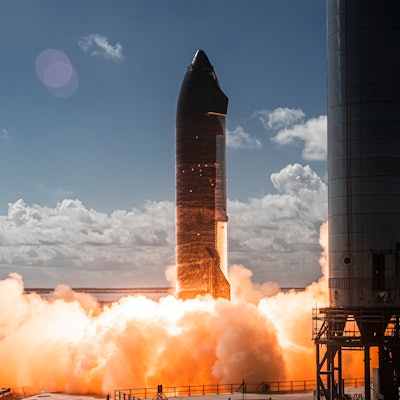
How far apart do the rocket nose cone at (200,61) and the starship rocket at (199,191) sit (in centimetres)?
43

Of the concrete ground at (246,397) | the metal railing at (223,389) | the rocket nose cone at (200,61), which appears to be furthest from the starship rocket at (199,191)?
the concrete ground at (246,397)

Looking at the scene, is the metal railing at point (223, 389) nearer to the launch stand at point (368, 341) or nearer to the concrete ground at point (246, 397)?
the concrete ground at point (246, 397)

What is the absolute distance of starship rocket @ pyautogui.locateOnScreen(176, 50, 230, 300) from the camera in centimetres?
8125

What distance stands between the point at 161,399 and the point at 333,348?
525 inches

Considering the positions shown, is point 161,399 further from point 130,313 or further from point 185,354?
point 130,313

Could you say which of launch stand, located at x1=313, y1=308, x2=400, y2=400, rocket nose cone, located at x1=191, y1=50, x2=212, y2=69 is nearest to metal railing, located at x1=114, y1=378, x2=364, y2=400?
launch stand, located at x1=313, y1=308, x2=400, y2=400

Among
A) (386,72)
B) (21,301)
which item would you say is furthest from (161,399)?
(21,301)

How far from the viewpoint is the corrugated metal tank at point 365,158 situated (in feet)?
200

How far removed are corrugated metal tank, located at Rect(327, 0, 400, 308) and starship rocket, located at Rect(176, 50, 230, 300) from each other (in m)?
19.5

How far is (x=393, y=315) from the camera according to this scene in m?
60.3

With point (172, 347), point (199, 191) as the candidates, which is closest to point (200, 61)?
point (199, 191)

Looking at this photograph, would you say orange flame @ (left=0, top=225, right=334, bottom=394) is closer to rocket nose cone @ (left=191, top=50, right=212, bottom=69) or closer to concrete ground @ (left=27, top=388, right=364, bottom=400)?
concrete ground @ (left=27, top=388, right=364, bottom=400)

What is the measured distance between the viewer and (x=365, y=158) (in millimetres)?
61719

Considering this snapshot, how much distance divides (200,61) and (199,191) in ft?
37.3
